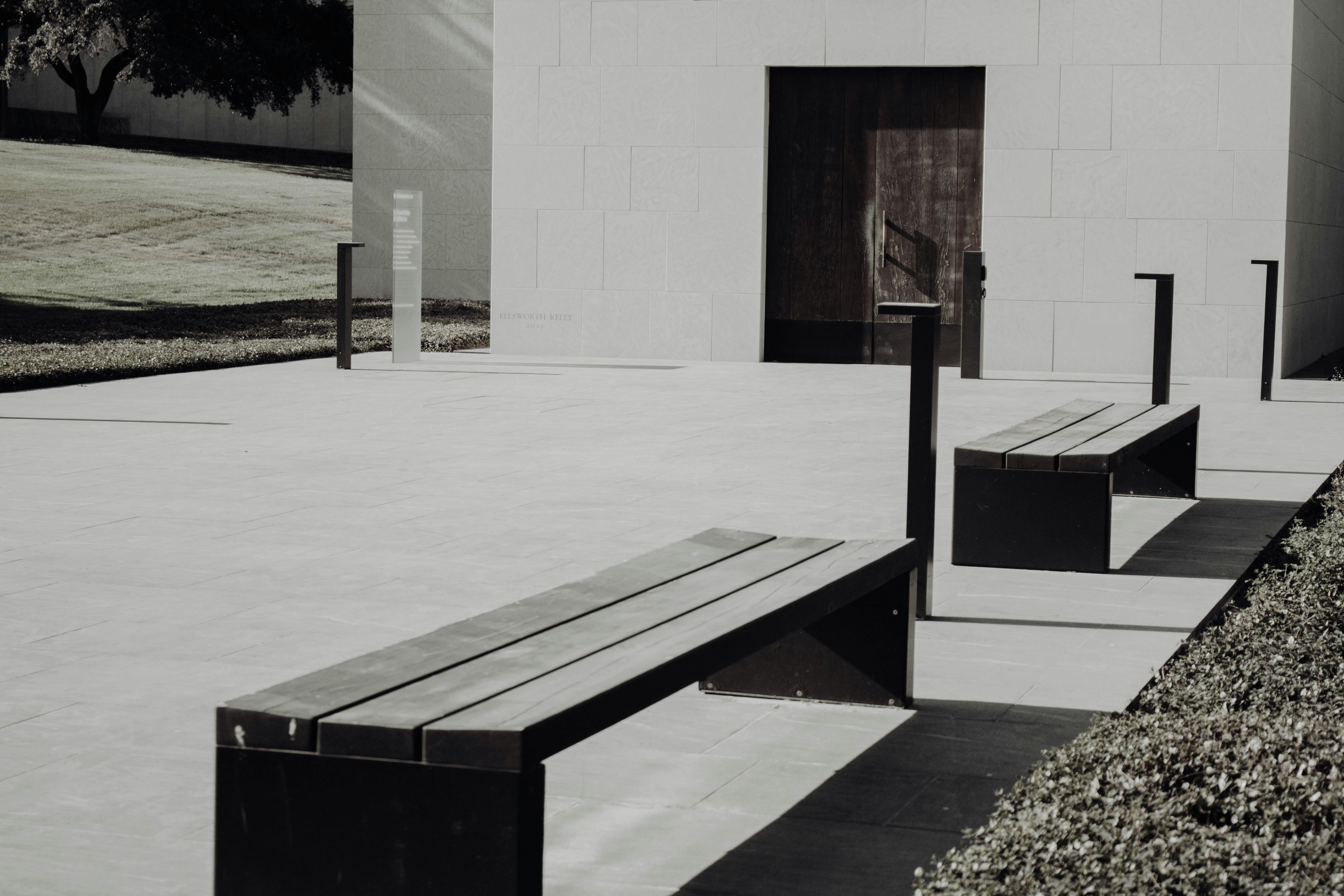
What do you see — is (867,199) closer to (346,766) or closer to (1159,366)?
(1159,366)

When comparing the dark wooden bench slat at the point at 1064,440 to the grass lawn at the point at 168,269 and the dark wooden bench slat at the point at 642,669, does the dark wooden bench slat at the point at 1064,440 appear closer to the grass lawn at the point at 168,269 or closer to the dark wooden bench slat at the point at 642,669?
the dark wooden bench slat at the point at 642,669

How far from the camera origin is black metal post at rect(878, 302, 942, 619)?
5996mm

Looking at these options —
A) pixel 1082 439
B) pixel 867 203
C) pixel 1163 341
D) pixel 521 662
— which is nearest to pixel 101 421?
pixel 1163 341

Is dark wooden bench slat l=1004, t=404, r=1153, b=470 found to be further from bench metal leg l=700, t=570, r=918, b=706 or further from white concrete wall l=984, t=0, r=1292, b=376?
white concrete wall l=984, t=0, r=1292, b=376

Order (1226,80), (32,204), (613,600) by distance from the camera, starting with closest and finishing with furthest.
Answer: (613,600), (1226,80), (32,204)

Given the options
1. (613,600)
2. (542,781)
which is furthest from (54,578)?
(542,781)

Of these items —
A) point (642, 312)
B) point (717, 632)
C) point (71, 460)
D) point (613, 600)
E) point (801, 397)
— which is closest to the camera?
point (717, 632)

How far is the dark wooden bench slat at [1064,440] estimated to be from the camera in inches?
278

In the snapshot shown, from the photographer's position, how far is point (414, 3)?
28328 mm

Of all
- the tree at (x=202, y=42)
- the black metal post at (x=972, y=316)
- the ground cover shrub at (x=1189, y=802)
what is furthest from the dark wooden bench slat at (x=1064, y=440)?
the tree at (x=202, y=42)

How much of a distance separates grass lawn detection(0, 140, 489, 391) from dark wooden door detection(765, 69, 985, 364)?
14.8ft

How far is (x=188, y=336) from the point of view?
21562mm

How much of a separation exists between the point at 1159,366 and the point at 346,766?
893 cm

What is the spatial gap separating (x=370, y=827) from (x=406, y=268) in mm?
14521
